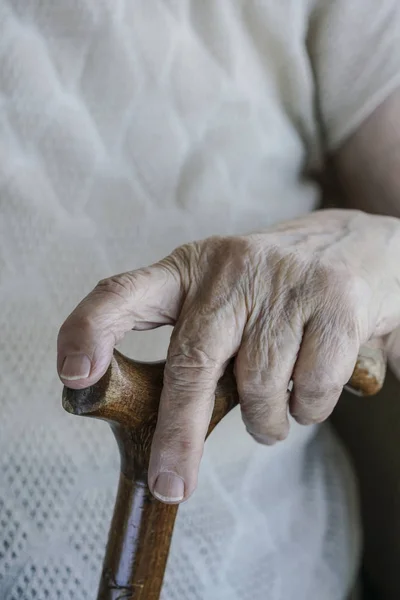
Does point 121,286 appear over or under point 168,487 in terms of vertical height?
over

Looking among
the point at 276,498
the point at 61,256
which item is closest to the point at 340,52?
the point at 61,256

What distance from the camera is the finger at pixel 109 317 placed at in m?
0.42

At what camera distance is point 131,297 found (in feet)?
1.55

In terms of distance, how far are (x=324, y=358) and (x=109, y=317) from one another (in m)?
0.18

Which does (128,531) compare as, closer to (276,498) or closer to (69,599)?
(69,599)

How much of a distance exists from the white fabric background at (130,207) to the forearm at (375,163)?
0.13ft

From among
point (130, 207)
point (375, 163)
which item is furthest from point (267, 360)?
point (375, 163)

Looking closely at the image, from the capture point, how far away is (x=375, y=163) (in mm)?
794

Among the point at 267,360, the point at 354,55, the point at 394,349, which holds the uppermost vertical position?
the point at 354,55

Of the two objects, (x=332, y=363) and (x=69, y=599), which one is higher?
(x=332, y=363)

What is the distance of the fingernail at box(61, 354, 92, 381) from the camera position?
0.42 meters

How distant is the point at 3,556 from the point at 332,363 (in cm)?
33

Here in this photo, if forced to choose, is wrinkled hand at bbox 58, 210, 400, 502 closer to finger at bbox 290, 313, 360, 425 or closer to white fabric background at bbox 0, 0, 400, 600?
finger at bbox 290, 313, 360, 425

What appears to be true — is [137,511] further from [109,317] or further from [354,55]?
[354,55]
